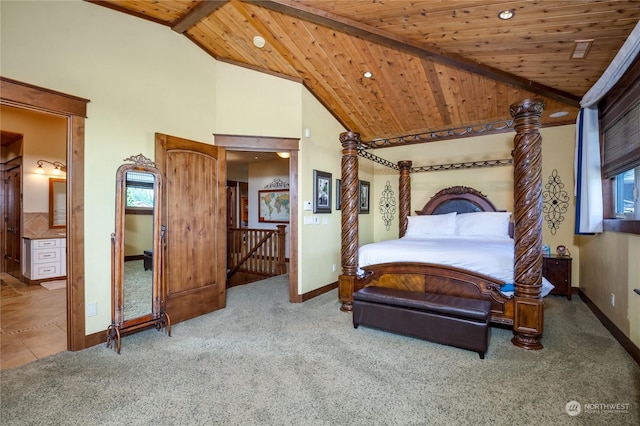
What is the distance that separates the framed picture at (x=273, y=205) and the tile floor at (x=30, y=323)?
4628 mm

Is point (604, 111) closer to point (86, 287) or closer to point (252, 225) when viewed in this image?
point (86, 287)

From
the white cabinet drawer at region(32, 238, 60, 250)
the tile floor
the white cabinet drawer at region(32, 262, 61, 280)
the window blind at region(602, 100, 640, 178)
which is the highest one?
the window blind at region(602, 100, 640, 178)

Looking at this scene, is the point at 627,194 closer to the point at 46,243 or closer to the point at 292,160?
the point at 292,160

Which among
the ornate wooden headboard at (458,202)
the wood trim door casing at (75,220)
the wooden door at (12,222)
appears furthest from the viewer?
the wooden door at (12,222)

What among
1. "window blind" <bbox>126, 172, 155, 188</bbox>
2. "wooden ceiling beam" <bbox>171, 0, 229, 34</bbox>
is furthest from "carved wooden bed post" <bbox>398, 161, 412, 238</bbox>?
"window blind" <bbox>126, 172, 155, 188</bbox>

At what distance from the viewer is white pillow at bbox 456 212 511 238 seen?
4.46m

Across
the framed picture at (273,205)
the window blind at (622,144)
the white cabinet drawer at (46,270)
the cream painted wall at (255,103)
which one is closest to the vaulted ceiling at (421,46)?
the cream painted wall at (255,103)

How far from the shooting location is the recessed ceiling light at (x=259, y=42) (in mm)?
3562

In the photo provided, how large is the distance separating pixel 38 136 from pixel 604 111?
8.77 m

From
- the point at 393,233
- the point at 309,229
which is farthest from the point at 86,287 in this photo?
the point at 393,233

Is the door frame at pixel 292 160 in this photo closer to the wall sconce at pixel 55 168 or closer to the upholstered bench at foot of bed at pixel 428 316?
the upholstered bench at foot of bed at pixel 428 316

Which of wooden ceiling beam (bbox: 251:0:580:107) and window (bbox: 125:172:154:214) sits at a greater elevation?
wooden ceiling beam (bbox: 251:0:580:107)

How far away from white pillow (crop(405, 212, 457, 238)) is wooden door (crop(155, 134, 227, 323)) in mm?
3109

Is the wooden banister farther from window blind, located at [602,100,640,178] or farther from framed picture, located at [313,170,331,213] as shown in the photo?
window blind, located at [602,100,640,178]
